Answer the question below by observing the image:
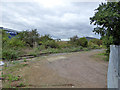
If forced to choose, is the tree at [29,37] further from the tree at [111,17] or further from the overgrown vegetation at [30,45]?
the tree at [111,17]

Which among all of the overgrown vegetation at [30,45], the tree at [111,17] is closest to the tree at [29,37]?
the overgrown vegetation at [30,45]

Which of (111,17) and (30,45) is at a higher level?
(111,17)

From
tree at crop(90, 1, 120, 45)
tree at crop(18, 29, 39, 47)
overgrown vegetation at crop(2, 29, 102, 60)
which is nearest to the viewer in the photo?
tree at crop(90, 1, 120, 45)

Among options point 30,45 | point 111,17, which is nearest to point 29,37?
point 30,45

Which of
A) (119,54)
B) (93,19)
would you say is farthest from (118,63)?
(93,19)

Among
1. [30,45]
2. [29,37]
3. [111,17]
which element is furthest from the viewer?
[30,45]

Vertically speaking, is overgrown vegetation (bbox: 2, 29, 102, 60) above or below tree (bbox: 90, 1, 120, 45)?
below

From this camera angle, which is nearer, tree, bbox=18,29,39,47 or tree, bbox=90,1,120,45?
tree, bbox=90,1,120,45

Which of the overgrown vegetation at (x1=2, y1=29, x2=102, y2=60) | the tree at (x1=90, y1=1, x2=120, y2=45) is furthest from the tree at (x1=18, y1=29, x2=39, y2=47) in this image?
the tree at (x1=90, y1=1, x2=120, y2=45)

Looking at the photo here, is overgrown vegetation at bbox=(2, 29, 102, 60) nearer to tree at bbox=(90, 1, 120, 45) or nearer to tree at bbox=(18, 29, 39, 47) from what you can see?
tree at bbox=(18, 29, 39, 47)

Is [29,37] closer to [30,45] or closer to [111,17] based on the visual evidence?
[30,45]

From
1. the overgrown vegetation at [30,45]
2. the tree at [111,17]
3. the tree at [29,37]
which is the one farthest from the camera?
the tree at [29,37]

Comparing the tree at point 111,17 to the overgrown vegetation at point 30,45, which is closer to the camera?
the tree at point 111,17

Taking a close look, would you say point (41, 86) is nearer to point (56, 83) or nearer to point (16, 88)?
point (56, 83)
